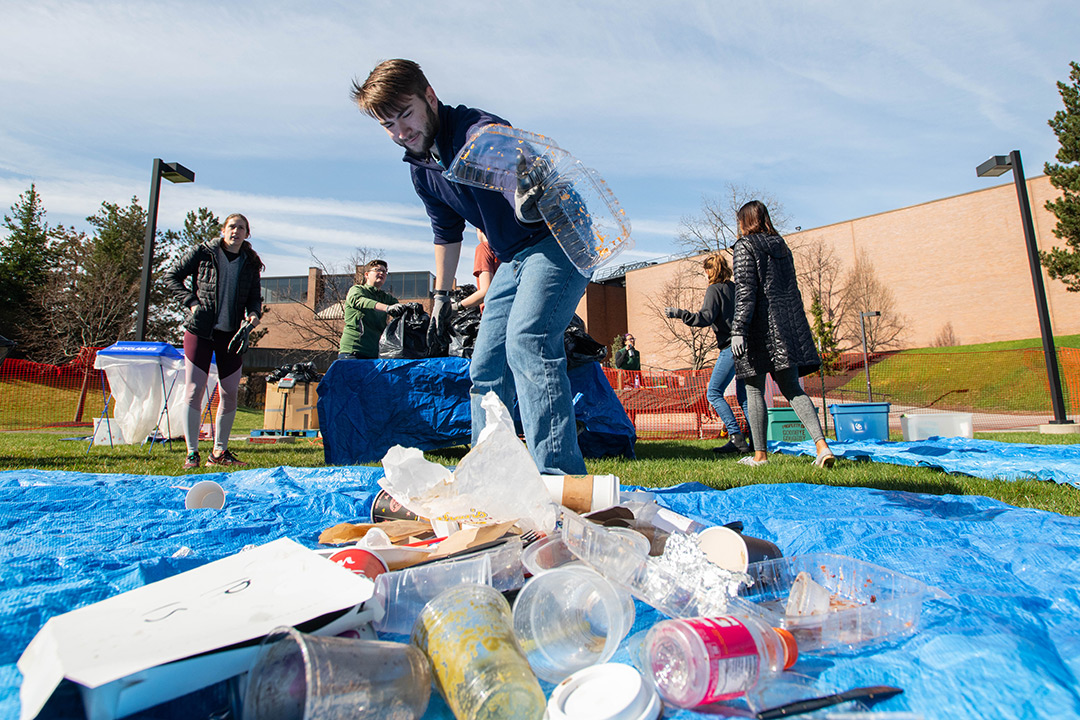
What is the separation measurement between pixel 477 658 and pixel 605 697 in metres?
0.20

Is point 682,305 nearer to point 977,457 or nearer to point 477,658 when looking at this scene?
point 977,457

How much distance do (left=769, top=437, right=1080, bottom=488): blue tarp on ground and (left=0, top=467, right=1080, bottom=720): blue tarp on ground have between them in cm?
180

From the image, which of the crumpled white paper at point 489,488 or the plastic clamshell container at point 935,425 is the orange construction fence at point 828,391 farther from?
the crumpled white paper at point 489,488

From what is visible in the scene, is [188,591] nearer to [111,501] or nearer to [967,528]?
[111,501]

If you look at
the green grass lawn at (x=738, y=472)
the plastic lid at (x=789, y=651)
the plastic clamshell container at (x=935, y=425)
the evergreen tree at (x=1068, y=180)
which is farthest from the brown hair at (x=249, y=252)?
the evergreen tree at (x=1068, y=180)

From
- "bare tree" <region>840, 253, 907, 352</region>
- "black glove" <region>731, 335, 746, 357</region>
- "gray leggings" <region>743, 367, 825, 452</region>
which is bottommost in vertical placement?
"gray leggings" <region>743, 367, 825, 452</region>

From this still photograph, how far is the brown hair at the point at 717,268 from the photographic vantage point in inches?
225

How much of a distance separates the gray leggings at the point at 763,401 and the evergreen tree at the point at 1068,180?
2565 cm

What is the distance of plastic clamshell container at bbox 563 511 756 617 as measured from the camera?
1250 mm

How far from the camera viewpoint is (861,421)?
6961 mm

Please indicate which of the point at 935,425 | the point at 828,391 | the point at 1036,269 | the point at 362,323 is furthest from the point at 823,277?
the point at 362,323

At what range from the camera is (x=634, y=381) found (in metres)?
12.3

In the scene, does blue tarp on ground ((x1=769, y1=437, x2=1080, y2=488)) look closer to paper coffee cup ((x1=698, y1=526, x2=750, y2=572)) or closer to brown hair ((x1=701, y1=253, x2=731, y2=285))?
brown hair ((x1=701, y1=253, x2=731, y2=285))

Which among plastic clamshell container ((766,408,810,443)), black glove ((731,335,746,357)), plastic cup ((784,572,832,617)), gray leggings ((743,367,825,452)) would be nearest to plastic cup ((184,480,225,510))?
plastic cup ((784,572,832,617))
